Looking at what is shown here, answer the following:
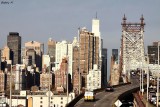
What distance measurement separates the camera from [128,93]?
93875 millimetres

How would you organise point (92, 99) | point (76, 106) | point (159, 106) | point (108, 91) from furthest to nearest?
point (108, 91) < point (92, 99) < point (76, 106) < point (159, 106)

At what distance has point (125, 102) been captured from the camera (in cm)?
10156

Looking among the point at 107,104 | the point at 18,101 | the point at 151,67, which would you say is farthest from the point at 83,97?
the point at 18,101

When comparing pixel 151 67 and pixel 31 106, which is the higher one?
pixel 151 67

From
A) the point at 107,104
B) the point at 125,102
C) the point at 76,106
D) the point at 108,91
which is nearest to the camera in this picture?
the point at 76,106

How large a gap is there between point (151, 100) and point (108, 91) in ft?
79.8

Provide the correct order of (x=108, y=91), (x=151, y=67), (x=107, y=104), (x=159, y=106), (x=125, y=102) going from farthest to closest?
(x=151, y=67), (x=125, y=102), (x=108, y=91), (x=107, y=104), (x=159, y=106)

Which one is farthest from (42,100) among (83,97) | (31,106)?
(83,97)

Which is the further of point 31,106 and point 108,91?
point 31,106

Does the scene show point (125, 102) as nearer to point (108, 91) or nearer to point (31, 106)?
point (108, 91)

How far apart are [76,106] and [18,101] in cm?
12662

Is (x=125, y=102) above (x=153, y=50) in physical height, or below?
below

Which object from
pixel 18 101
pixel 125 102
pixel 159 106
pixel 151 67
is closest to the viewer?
pixel 159 106

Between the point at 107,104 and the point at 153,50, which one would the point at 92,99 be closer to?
the point at 107,104
